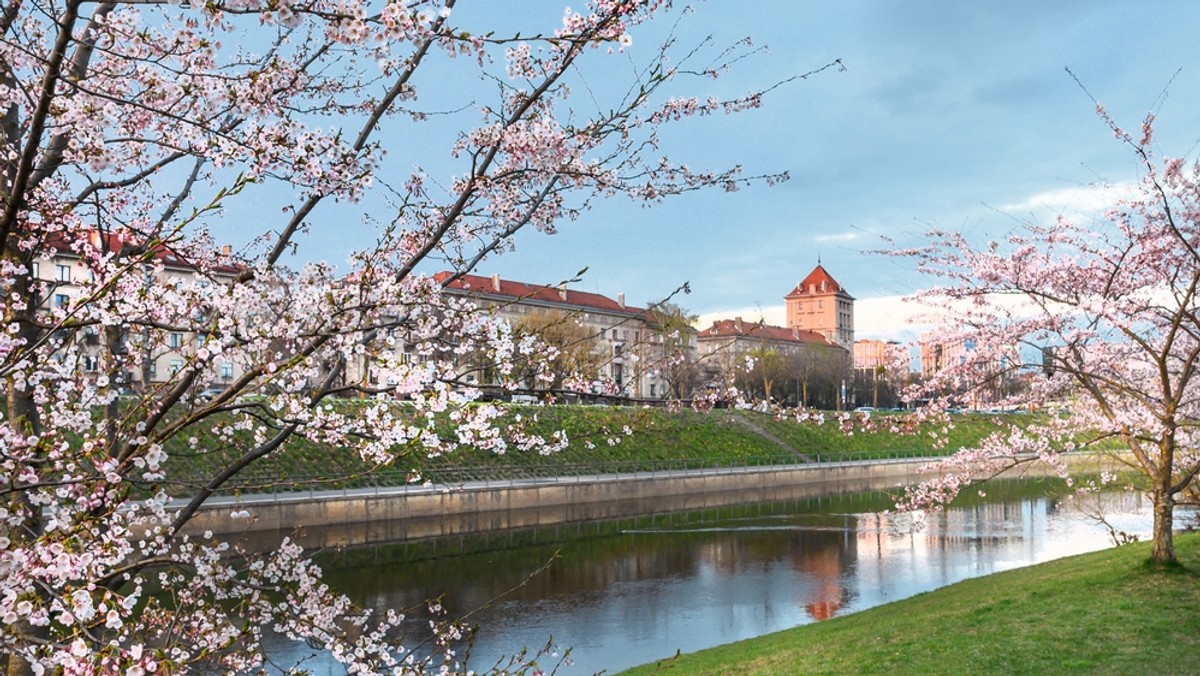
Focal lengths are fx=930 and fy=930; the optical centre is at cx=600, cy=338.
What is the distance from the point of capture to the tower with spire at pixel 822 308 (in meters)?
160

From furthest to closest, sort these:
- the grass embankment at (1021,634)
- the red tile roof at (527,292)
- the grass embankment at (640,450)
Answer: the grass embankment at (640,450) < the grass embankment at (1021,634) < the red tile roof at (527,292)

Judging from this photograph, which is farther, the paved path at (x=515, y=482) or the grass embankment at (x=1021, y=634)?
the paved path at (x=515, y=482)

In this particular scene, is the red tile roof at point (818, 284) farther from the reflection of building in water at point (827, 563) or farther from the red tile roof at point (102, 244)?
the red tile roof at point (102, 244)

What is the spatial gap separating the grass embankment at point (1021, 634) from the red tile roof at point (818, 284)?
146 m

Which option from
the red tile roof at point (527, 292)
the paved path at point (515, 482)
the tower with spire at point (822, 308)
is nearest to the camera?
the red tile roof at point (527, 292)

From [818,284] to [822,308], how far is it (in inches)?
169

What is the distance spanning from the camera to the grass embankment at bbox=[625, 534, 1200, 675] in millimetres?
11398

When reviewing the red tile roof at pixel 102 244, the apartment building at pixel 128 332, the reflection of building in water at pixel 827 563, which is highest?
the red tile roof at pixel 102 244

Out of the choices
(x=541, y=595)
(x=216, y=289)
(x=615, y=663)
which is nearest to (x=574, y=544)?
(x=541, y=595)

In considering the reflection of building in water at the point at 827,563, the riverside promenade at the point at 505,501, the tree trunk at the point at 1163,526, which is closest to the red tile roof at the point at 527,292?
the riverside promenade at the point at 505,501

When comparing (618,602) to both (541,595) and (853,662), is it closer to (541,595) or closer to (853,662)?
(541,595)

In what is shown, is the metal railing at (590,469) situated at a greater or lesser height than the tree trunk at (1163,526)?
lesser

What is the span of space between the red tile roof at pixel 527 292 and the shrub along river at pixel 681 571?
705cm

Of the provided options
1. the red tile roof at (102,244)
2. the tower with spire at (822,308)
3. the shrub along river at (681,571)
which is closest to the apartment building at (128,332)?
the red tile roof at (102,244)
